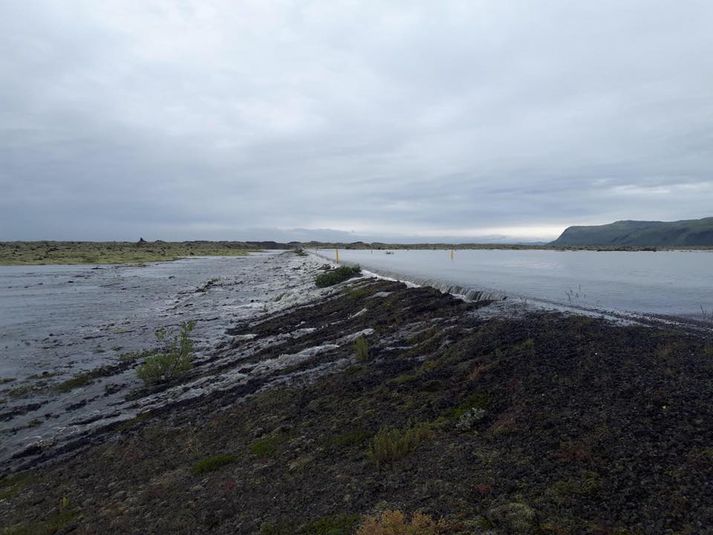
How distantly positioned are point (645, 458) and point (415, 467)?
9.62 ft

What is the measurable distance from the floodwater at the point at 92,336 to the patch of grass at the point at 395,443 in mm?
8205

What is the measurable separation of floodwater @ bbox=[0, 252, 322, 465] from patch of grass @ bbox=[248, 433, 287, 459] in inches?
226

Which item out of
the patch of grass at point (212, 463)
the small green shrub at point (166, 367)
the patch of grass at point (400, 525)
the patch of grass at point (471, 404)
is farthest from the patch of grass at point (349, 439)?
the small green shrub at point (166, 367)

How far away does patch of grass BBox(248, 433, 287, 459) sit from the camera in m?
8.78

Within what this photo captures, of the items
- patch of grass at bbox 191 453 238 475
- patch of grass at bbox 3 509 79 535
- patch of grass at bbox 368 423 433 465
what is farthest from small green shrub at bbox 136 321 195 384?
patch of grass at bbox 368 423 433 465

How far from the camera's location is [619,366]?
30.6 feet

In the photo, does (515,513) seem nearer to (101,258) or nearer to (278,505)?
(278,505)

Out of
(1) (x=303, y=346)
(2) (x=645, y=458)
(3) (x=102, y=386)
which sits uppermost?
Result: (2) (x=645, y=458)

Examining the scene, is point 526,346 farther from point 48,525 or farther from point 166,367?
point 166,367

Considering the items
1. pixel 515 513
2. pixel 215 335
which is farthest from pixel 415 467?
pixel 215 335

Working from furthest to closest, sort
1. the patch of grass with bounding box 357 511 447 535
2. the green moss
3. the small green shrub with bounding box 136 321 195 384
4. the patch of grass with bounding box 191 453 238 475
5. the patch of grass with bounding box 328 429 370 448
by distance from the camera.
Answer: the small green shrub with bounding box 136 321 195 384 < the patch of grass with bounding box 191 453 238 475 < the patch of grass with bounding box 328 429 370 448 < the green moss < the patch of grass with bounding box 357 511 447 535

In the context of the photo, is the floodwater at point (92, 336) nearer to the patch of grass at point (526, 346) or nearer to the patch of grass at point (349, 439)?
the patch of grass at point (349, 439)

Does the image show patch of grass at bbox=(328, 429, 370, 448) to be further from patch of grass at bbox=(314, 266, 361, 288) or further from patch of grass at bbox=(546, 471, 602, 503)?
patch of grass at bbox=(314, 266, 361, 288)

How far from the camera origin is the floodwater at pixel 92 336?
1405 centimetres
